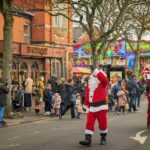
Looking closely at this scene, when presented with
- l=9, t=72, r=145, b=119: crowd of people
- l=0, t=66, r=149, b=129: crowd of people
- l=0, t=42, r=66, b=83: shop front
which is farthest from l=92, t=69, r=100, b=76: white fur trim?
l=0, t=42, r=66, b=83: shop front

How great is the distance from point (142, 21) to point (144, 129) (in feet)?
84.1

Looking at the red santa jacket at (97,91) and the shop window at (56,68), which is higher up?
the shop window at (56,68)

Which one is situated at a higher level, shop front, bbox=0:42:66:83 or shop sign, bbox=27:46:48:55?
shop sign, bbox=27:46:48:55

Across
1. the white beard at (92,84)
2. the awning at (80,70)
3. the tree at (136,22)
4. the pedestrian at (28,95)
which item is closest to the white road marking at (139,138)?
the white beard at (92,84)

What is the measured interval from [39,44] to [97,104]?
82.9 feet

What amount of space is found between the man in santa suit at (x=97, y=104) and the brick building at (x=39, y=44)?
19540mm

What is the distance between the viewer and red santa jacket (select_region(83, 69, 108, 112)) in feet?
37.0

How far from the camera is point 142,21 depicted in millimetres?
39094

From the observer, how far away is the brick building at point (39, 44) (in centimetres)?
3209

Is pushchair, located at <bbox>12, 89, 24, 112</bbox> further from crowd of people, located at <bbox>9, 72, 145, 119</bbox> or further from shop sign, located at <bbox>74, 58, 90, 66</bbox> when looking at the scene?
shop sign, located at <bbox>74, 58, 90, 66</bbox>

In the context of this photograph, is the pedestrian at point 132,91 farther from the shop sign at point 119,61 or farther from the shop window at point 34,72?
the shop sign at point 119,61

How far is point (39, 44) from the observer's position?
119 ft

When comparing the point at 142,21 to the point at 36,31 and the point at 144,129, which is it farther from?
the point at 144,129

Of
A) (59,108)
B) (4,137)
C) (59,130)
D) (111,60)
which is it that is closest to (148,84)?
(59,130)
